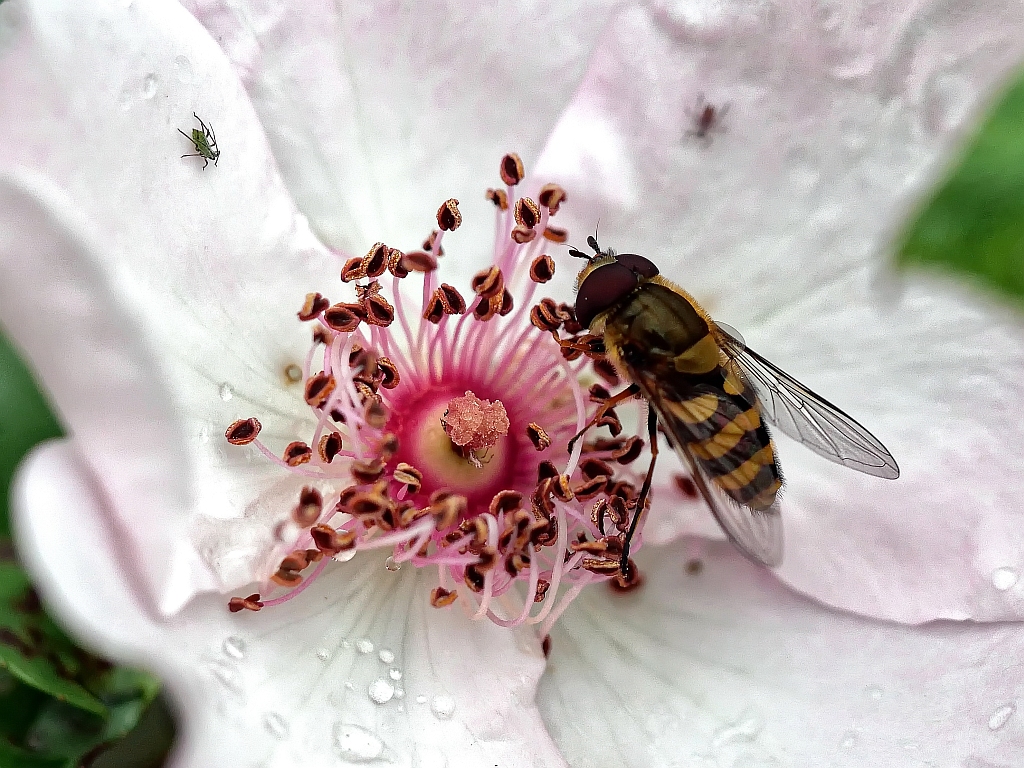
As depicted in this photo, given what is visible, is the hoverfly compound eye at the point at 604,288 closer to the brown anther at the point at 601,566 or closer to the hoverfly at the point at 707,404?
the hoverfly at the point at 707,404

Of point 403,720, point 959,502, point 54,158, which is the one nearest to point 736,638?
point 959,502

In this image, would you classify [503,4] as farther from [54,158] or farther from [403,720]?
[403,720]

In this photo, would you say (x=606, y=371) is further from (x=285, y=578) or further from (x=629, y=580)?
(x=285, y=578)

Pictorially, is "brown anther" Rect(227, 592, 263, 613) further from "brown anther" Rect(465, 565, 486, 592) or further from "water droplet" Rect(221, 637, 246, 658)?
"brown anther" Rect(465, 565, 486, 592)

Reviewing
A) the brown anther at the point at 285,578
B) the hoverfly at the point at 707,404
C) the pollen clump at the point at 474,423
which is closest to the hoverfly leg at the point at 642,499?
the hoverfly at the point at 707,404

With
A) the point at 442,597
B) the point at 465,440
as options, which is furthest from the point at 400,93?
the point at 442,597

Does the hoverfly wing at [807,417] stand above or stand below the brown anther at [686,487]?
above
